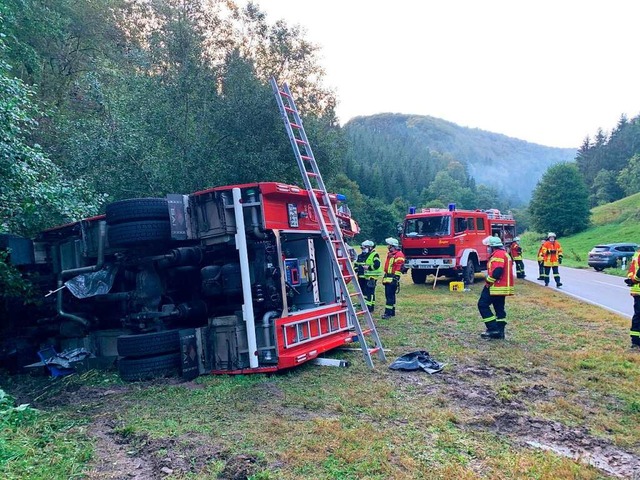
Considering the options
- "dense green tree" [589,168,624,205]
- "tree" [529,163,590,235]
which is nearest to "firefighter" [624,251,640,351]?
"tree" [529,163,590,235]

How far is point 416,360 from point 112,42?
15.4m

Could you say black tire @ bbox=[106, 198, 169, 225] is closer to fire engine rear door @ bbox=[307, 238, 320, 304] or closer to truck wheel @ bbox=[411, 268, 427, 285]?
fire engine rear door @ bbox=[307, 238, 320, 304]

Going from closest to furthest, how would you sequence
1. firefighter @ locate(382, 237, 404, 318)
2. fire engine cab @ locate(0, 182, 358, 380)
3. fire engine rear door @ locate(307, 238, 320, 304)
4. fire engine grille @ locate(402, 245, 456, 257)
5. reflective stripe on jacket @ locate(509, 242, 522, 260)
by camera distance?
fire engine cab @ locate(0, 182, 358, 380), fire engine rear door @ locate(307, 238, 320, 304), firefighter @ locate(382, 237, 404, 318), fire engine grille @ locate(402, 245, 456, 257), reflective stripe on jacket @ locate(509, 242, 522, 260)

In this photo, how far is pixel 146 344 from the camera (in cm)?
541

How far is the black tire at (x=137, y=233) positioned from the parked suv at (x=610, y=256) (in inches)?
937

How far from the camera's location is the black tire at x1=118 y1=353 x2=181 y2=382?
17.9ft

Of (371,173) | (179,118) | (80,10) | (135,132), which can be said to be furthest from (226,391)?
(371,173)

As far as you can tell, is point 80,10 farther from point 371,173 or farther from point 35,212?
point 371,173

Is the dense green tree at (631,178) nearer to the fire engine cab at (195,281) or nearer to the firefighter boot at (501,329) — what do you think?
the firefighter boot at (501,329)

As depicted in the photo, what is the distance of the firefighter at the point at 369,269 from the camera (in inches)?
405

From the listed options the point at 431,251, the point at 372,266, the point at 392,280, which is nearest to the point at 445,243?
the point at 431,251

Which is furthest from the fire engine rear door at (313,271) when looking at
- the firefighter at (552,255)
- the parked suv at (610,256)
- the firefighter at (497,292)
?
the parked suv at (610,256)

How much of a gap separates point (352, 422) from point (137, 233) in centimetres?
325

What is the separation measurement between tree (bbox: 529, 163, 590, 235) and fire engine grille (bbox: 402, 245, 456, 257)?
137 feet
